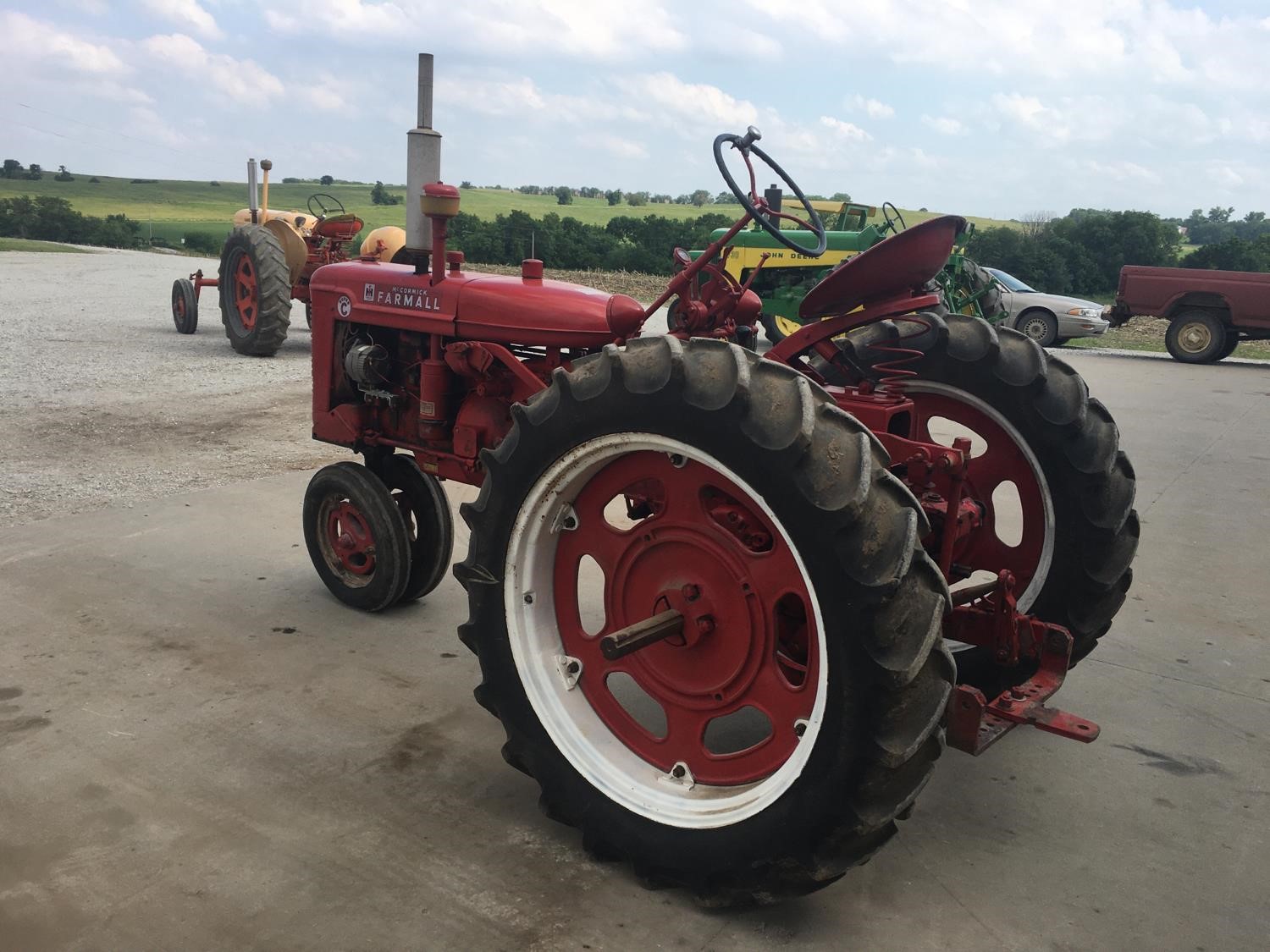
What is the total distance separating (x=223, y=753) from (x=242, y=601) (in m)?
1.34

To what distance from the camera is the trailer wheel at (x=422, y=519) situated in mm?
4402

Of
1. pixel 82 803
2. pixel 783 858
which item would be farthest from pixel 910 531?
pixel 82 803

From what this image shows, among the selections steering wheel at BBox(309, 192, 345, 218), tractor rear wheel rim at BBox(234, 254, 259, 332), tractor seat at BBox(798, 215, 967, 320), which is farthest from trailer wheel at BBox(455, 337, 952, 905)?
steering wheel at BBox(309, 192, 345, 218)

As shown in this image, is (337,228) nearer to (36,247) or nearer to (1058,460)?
(1058,460)

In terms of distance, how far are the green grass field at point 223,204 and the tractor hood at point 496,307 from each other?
25.6 meters

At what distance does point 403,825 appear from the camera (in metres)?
2.84

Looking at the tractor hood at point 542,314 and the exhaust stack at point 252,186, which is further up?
the exhaust stack at point 252,186

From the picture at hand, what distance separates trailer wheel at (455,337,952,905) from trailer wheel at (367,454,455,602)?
4.99 ft

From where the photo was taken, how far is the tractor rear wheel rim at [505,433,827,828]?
100 inches

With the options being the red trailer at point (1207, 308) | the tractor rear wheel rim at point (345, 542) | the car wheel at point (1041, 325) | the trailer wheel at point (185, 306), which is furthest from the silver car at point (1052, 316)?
the tractor rear wheel rim at point (345, 542)

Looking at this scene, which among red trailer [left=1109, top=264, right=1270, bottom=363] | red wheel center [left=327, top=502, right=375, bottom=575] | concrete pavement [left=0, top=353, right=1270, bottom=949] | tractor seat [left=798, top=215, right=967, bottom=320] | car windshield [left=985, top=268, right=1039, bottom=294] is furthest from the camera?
car windshield [left=985, top=268, right=1039, bottom=294]

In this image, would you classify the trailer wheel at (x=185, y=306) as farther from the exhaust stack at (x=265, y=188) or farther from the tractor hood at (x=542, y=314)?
the tractor hood at (x=542, y=314)

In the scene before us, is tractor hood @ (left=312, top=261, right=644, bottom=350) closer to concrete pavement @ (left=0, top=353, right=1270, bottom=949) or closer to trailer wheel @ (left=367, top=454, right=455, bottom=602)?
trailer wheel @ (left=367, top=454, right=455, bottom=602)

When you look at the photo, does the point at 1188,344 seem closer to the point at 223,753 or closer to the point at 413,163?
the point at 413,163
